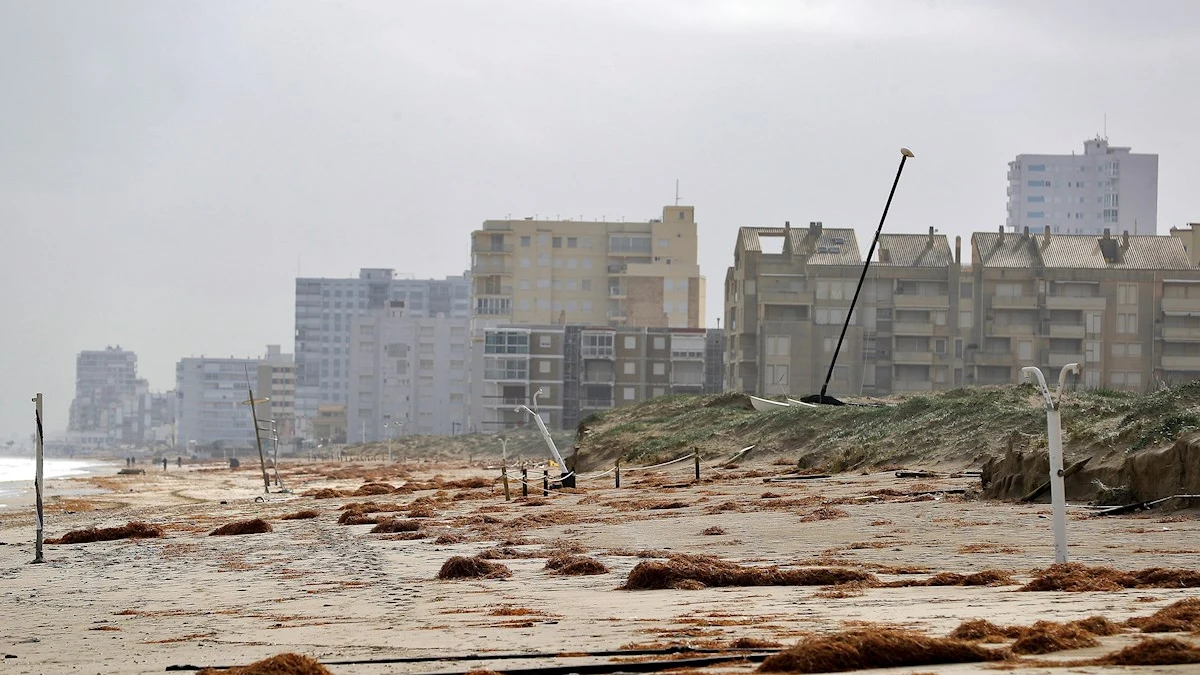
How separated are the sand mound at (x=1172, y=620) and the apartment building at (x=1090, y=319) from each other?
110288mm

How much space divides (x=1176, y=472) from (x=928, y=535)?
433cm

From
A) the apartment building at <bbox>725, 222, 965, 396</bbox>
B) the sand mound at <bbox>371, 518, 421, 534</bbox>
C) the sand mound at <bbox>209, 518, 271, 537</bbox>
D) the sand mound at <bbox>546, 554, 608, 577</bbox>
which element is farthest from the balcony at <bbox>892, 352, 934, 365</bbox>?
the sand mound at <bbox>546, 554, 608, 577</bbox>

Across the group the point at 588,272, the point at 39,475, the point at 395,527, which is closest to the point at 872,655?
the point at 39,475

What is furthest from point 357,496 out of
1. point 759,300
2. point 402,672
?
point 759,300

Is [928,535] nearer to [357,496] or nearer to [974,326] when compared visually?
[357,496]

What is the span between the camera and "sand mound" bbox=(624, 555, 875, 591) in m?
15.5

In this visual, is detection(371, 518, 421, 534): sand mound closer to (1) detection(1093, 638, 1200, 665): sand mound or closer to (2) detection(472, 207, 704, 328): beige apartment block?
(1) detection(1093, 638, 1200, 665): sand mound

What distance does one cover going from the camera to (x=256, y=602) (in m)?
16.2

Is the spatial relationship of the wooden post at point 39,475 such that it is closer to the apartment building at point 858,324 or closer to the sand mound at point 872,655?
the sand mound at point 872,655

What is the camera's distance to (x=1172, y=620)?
34.6 ft

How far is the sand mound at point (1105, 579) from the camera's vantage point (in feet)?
44.8

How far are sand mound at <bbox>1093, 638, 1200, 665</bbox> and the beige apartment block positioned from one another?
505ft

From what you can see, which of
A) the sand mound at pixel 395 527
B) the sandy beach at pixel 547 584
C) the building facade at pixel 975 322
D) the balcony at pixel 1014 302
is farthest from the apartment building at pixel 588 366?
the sand mound at pixel 395 527

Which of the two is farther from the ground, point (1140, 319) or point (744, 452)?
point (1140, 319)
